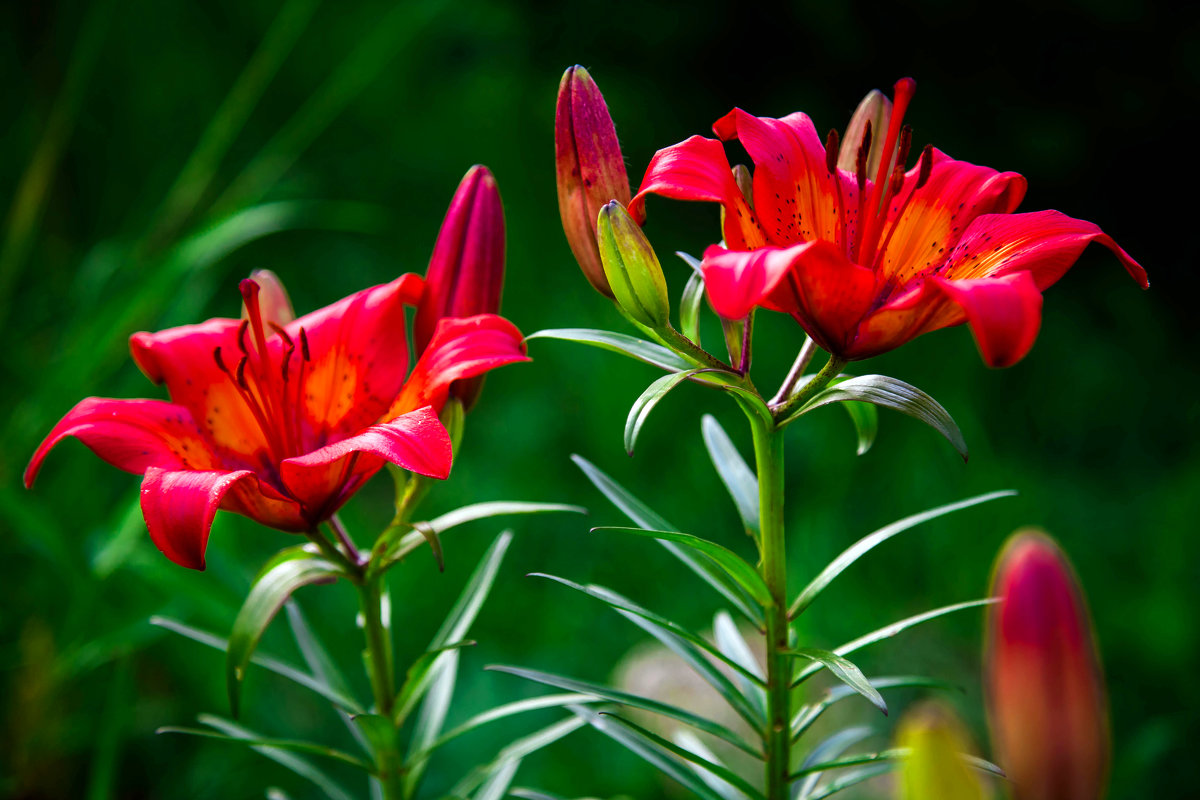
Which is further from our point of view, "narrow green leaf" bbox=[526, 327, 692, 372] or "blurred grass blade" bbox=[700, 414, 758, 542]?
"blurred grass blade" bbox=[700, 414, 758, 542]

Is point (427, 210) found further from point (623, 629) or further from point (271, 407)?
point (271, 407)

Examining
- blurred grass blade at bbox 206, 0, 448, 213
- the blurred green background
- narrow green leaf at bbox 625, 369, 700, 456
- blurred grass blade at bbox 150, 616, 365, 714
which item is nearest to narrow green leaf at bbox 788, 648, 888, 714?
narrow green leaf at bbox 625, 369, 700, 456

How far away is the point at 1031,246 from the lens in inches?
16.2

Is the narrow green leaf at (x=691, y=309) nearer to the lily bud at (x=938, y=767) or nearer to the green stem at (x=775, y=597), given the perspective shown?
the green stem at (x=775, y=597)

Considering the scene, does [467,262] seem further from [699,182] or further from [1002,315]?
[1002,315]

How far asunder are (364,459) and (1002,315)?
265mm

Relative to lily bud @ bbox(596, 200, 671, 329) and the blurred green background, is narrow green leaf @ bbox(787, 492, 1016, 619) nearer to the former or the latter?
lily bud @ bbox(596, 200, 671, 329)

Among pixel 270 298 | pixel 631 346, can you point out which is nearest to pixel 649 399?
pixel 631 346

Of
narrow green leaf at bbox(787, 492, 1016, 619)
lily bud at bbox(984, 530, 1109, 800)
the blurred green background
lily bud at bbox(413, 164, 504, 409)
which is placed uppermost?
the blurred green background

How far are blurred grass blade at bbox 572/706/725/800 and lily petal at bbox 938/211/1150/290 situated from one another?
24cm

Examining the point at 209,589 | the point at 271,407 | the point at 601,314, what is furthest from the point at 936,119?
the point at 271,407

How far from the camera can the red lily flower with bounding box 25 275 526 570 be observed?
404mm

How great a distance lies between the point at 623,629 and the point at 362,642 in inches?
13.4

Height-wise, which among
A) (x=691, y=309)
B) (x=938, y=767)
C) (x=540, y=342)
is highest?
(x=540, y=342)
